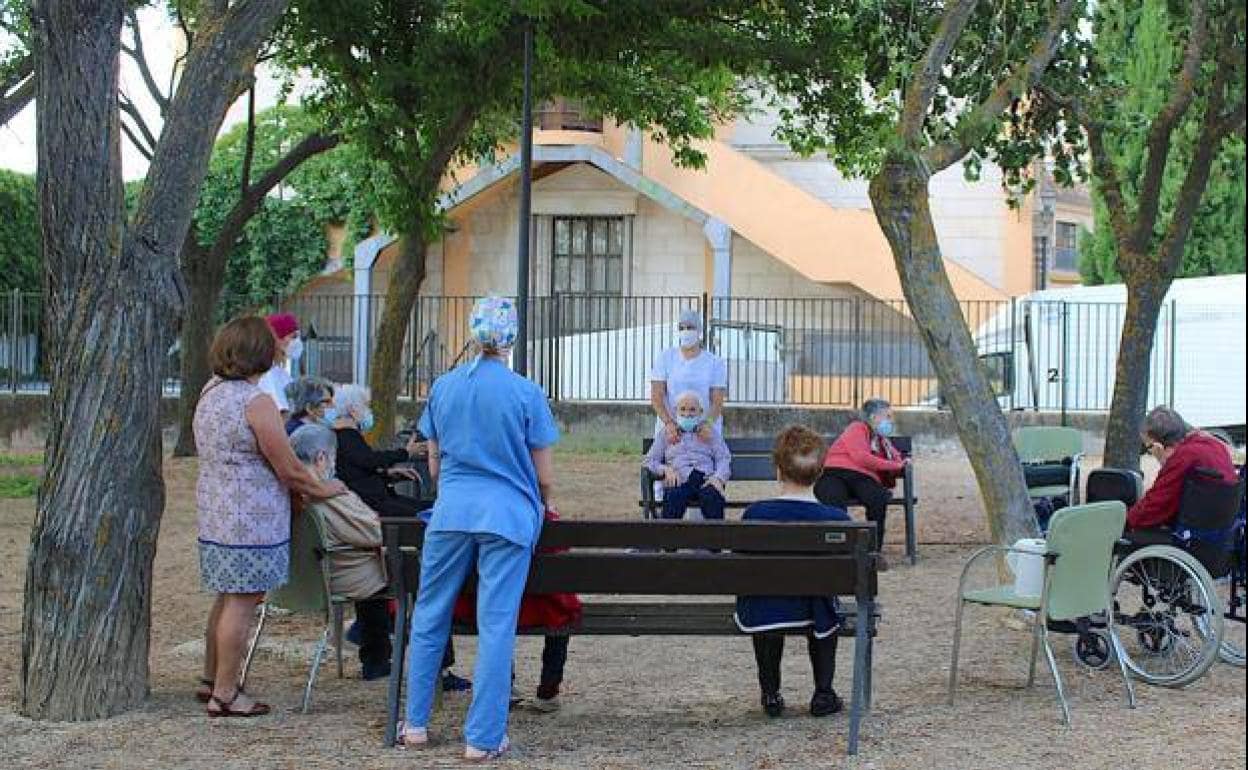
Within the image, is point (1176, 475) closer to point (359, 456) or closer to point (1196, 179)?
point (359, 456)

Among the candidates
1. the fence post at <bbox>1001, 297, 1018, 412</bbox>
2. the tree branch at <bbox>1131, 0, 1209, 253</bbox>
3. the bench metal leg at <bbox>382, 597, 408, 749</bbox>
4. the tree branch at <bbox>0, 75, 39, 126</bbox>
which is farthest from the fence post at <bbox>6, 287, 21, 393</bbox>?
the bench metal leg at <bbox>382, 597, 408, 749</bbox>

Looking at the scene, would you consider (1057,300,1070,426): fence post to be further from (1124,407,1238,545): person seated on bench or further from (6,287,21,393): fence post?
(1124,407,1238,545): person seated on bench

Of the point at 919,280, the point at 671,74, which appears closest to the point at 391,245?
the point at 671,74

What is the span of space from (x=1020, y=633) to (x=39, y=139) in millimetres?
5335

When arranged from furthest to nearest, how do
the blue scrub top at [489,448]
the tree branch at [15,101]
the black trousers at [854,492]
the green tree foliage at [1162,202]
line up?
the green tree foliage at [1162,202], the tree branch at [15,101], the black trousers at [854,492], the blue scrub top at [489,448]

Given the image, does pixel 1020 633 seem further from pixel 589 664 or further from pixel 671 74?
pixel 671 74

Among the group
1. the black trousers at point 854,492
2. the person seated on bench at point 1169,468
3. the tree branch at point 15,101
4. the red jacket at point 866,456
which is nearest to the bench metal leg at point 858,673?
the person seated on bench at point 1169,468

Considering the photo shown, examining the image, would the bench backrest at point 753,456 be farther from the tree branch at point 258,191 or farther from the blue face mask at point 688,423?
the tree branch at point 258,191

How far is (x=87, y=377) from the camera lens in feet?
23.6

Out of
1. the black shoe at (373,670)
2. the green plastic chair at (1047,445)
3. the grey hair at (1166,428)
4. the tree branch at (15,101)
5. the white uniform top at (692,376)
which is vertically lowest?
the black shoe at (373,670)

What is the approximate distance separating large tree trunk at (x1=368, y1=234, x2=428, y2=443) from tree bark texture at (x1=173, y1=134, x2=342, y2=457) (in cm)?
434

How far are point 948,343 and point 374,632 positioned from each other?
3490 mm

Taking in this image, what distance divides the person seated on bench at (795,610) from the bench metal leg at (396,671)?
4.20ft

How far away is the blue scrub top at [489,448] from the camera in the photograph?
659 cm
